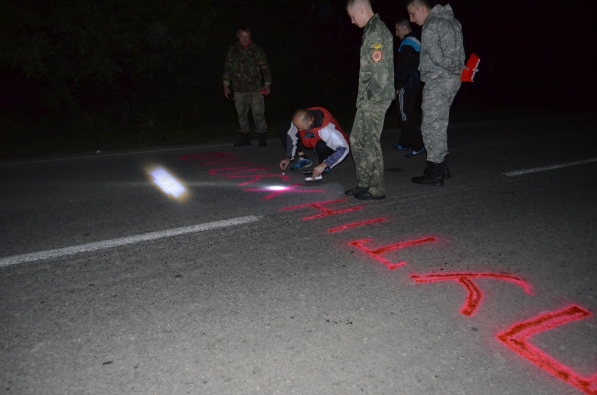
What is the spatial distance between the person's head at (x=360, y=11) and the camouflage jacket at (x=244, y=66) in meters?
4.14

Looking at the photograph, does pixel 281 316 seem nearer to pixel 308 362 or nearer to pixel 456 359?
pixel 308 362

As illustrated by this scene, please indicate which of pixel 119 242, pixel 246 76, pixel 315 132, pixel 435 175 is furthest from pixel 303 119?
pixel 246 76

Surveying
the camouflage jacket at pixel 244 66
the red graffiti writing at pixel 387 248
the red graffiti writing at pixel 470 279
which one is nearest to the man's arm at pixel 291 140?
the red graffiti writing at pixel 387 248

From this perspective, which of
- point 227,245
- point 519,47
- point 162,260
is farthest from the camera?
point 519,47

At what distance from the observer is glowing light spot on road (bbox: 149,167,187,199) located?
221 inches

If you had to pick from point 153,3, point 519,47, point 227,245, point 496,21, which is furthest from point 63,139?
point 519,47

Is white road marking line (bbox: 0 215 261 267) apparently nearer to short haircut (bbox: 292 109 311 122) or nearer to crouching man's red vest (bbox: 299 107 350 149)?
short haircut (bbox: 292 109 311 122)

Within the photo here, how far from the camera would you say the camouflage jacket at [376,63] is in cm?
468

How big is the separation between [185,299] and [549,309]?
2.15 meters

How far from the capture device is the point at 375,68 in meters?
4.77

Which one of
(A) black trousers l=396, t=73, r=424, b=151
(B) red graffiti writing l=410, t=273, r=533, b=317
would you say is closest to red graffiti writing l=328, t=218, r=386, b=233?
(B) red graffiti writing l=410, t=273, r=533, b=317

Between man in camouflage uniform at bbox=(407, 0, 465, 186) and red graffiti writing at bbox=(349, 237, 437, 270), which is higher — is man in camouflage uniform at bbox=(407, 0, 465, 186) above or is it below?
above

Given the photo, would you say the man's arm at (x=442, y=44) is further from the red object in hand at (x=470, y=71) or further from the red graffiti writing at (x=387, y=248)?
the red graffiti writing at (x=387, y=248)

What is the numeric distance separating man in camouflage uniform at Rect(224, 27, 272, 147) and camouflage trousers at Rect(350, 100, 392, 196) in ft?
12.6
